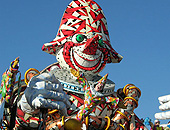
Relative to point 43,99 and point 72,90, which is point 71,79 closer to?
point 72,90

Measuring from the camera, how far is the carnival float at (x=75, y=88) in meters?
10.2

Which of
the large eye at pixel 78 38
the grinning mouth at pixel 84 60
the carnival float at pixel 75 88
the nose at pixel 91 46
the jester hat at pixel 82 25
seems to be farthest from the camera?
the jester hat at pixel 82 25

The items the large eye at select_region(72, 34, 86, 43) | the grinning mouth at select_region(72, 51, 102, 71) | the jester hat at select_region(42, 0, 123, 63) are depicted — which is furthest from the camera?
the jester hat at select_region(42, 0, 123, 63)

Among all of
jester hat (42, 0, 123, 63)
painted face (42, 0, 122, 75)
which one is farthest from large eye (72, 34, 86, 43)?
jester hat (42, 0, 123, 63)

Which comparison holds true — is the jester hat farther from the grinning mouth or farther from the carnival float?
the grinning mouth

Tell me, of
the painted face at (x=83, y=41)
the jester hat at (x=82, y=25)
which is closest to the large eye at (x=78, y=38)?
the painted face at (x=83, y=41)

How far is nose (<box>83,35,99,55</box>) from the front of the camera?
12767mm

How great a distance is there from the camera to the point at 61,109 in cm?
1041

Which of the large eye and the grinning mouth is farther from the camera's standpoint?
the large eye

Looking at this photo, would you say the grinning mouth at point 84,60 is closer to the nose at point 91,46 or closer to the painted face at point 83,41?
the painted face at point 83,41

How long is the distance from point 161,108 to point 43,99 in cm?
598

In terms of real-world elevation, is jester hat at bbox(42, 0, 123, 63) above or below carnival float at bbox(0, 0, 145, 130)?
above

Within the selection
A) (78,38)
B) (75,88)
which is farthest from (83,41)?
(75,88)

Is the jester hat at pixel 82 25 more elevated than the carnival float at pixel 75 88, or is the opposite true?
the jester hat at pixel 82 25
